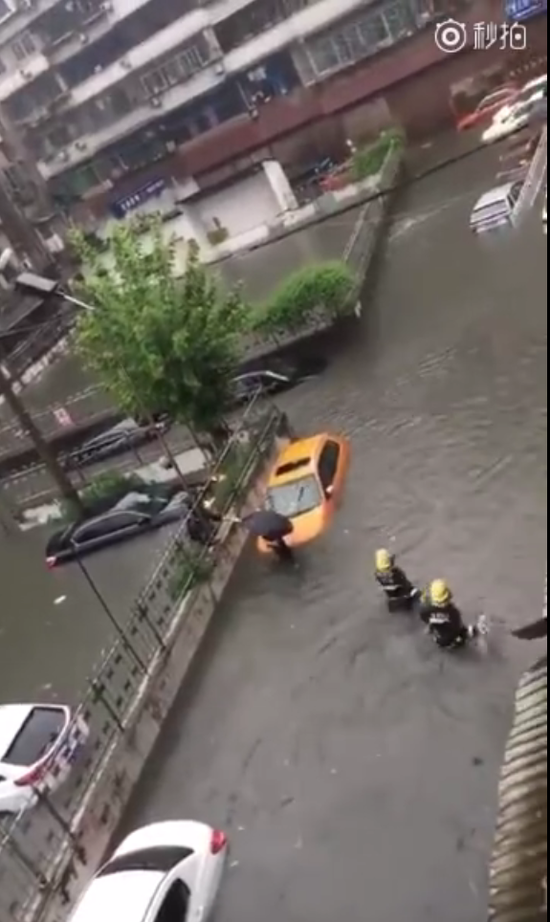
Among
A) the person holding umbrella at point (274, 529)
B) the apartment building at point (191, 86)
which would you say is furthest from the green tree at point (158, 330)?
the apartment building at point (191, 86)

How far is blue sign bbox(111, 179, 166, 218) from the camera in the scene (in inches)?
805

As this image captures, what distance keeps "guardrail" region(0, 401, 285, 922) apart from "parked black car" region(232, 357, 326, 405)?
3161 mm

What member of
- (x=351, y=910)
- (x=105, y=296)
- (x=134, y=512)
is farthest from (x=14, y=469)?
(x=351, y=910)

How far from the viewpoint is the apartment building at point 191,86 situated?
17234mm

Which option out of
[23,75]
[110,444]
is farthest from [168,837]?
[23,75]

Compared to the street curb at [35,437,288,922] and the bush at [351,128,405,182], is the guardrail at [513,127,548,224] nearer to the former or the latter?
the street curb at [35,437,288,922]

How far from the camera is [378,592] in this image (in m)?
8.36

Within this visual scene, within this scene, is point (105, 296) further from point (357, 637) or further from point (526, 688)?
point (526, 688)

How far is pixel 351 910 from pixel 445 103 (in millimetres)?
13611

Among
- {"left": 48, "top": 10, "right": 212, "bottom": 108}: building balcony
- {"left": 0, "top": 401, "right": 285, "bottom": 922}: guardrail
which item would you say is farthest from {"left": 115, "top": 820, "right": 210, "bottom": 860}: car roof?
{"left": 48, "top": 10, "right": 212, "bottom": 108}: building balcony

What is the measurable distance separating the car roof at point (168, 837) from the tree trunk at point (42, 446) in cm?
634

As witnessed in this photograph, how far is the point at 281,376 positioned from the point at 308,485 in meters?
3.95

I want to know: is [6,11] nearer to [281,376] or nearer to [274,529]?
[281,376]

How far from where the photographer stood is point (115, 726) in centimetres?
783
